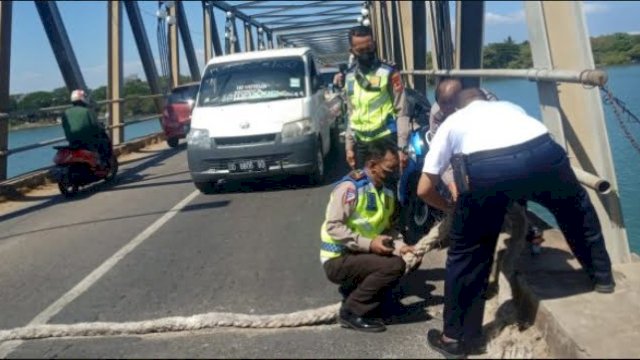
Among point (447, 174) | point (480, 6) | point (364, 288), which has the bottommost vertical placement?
point (364, 288)

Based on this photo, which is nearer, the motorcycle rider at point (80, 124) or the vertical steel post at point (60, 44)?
the motorcycle rider at point (80, 124)

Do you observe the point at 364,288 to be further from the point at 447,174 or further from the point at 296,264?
the point at 296,264

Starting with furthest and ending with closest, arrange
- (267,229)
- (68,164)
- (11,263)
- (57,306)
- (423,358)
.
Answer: (68,164)
(267,229)
(11,263)
(57,306)
(423,358)

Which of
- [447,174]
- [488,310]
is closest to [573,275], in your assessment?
[488,310]

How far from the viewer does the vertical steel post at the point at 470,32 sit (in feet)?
24.9

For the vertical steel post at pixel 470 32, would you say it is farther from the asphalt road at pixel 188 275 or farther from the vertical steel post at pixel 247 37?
Answer: the vertical steel post at pixel 247 37

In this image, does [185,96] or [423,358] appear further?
[185,96]

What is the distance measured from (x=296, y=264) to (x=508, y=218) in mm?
1914

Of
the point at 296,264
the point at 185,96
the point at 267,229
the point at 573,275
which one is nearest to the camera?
the point at 573,275

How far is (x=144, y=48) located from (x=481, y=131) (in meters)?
18.6

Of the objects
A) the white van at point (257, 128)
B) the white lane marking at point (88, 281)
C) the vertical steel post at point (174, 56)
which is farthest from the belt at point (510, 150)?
the vertical steel post at point (174, 56)

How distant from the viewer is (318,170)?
972 centimetres

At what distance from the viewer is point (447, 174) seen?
181 inches

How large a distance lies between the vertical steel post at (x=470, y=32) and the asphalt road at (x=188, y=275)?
241 cm
